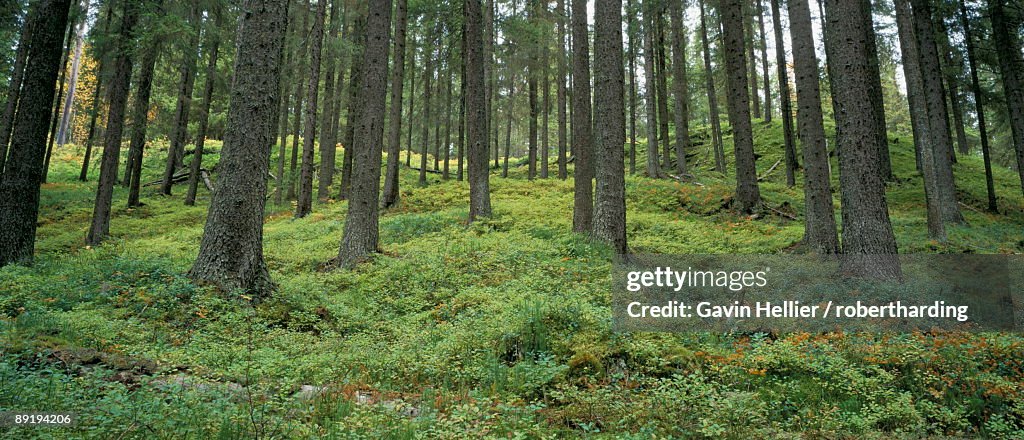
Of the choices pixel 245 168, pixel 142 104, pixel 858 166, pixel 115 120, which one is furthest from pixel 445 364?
pixel 142 104

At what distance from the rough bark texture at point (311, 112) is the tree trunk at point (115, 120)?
18.1 ft

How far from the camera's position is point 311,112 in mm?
19406

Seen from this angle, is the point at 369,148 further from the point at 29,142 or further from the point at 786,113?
the point at 786,113

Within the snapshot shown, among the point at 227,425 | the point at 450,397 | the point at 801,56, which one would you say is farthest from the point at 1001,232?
the point at 227,425

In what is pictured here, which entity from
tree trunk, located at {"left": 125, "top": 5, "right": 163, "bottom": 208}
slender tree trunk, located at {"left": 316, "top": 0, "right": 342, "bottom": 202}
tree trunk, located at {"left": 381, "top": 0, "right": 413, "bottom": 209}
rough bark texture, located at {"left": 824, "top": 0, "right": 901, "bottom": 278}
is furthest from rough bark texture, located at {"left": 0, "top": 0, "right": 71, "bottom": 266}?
rough bark texture, located at {"left": 824, "top": 0, "right": 901, "bottom": 278}

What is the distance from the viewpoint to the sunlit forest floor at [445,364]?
375 centimetres

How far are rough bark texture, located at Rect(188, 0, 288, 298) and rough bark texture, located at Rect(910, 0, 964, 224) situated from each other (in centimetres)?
1718

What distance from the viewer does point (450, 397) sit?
445 cm

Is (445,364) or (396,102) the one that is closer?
(445,364)

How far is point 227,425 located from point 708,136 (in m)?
34.1

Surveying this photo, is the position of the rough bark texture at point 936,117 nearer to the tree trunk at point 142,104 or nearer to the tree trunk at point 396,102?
the tree trunk at point 396,102

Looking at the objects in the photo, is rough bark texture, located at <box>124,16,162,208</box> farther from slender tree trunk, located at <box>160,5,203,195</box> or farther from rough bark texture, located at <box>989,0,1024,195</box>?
rough bark texture, located at <box>989,0,1024,195</box>

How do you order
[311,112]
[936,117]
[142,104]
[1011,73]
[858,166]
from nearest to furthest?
[858,166], [936,117], [142,104], [1011,73], [311,112]

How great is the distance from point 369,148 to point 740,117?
10.6 m
